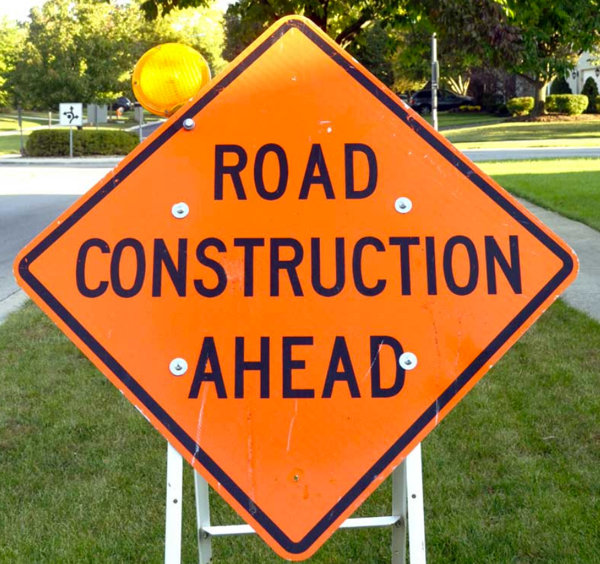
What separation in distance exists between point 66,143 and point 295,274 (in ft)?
110

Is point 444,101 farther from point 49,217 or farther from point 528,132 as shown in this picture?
point 49,217

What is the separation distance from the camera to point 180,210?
2451mm

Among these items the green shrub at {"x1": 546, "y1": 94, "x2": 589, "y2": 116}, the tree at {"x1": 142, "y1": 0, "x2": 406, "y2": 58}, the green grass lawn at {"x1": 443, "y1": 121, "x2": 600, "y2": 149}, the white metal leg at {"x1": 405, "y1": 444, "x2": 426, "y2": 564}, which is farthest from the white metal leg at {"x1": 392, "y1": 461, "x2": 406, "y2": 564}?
the green shrub at {"x1": 546, "y1": 94, "x2": 589, "y2": 116}

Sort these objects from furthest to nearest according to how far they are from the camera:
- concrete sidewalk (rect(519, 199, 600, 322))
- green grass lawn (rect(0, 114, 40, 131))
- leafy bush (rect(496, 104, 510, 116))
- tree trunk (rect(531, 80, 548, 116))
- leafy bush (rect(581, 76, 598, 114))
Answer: green grass lawn (rect(0, 114, 40, 131)) → leafy bush (rect(496, 104, 510, 116)) → leafy bush (rect(581, 76, 598, 114)) → tree trunk (rect(531, 80, 548, 116)) → concrete sidewalk (rect(519, 199, 600, 322))

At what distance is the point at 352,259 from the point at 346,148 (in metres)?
0.29

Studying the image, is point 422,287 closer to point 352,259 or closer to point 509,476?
point 352,259

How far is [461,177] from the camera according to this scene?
245 cm

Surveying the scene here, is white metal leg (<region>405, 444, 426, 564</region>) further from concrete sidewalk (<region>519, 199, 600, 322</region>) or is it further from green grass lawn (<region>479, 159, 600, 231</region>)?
green grass lawn (<region>479, 159, 600, 231</region>)

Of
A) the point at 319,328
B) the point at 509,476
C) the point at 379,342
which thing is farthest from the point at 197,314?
the point at 509,476

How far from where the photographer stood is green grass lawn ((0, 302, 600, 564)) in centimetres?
353

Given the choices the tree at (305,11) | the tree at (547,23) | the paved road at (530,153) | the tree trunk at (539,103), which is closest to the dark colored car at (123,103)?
the tree trunk at (539,103)

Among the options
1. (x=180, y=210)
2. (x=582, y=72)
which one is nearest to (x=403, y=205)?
(x=180, y=210)

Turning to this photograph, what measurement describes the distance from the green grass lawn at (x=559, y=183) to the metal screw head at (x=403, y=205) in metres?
Answer: 9.88

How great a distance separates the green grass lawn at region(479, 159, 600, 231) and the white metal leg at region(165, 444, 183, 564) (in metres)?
10.2
